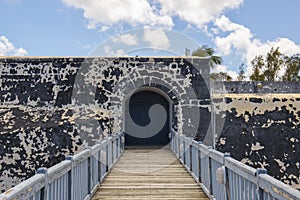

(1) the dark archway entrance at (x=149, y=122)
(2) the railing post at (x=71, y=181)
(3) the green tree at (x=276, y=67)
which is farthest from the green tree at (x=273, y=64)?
(2) the railing post at (x=71, y=181)

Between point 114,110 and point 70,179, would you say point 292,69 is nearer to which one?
point 114,110

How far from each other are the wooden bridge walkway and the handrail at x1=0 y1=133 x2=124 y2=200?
252 millimetres

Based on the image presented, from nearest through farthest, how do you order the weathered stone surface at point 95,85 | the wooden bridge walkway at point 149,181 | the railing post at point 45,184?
the railing post at point 45,184 → the wooden bridge walkway at point 149,181 → the weathered stone surface at point 95,85

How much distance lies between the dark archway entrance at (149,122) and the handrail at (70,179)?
5644 mm

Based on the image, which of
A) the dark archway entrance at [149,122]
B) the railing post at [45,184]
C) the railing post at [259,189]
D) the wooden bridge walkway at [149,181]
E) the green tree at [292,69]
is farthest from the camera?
the green tree at [292,69]

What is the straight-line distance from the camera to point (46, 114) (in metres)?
9.66

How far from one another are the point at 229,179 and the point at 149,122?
331 inches

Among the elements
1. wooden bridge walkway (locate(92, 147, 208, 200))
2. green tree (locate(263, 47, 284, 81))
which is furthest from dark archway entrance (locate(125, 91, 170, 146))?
green tree (locate(263, 47, 284, 81))

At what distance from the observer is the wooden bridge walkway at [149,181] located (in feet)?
15.2

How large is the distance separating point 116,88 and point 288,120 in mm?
5606

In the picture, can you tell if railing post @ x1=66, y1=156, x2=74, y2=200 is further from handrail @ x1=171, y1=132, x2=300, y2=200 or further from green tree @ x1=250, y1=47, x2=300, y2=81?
green tree @ x1=250, y1=47, x2=300, y2=81

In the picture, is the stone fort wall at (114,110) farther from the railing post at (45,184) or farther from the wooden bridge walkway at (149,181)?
the railing post at (45,184)

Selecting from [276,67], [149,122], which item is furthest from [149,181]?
[276,67]

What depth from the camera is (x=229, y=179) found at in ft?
11.2
